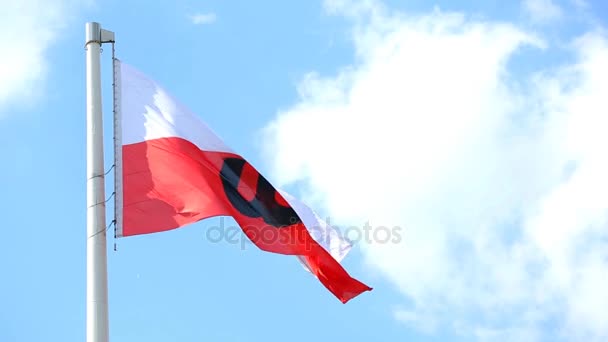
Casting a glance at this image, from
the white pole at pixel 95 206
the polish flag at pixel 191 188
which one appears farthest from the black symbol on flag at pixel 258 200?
the white pole at pixel 95 206

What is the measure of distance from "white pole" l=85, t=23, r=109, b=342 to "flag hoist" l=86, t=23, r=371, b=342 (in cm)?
1

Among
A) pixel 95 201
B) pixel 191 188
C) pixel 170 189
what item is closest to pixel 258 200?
pixel 191 188

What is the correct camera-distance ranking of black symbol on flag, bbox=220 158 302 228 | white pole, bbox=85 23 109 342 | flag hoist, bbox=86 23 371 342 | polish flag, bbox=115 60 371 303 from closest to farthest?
white pole, bbox=85 23 109 342, flag hoist, bbox=86 23 371 342, polish flag, bbox=115 60 371 303, black symbol on flag, bbox=220 158 302 228

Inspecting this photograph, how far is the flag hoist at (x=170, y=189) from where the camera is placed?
14.1 metres

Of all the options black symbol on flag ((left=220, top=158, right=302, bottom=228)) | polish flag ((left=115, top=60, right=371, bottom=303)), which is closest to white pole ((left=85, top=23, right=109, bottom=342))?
polish flag ((left=115, top=60, right=371, bottom=303))

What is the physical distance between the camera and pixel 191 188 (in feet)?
49.5

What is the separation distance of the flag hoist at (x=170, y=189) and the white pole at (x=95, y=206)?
14 millimetres

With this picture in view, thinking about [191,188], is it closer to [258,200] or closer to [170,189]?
[170,189]

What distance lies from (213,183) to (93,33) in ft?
9.76

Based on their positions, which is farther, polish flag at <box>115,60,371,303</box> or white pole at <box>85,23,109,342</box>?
polish flag at <box>115,60,371,303</box>

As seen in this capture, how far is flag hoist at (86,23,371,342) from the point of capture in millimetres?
14125

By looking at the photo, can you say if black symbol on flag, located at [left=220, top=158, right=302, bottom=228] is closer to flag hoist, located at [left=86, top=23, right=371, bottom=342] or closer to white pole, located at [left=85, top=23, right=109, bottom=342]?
flag hoist, located at [left=86, top=23, right=371, bottom=342]

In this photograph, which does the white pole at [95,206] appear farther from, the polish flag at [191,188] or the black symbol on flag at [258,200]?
the black symbol on flag at [258,200]

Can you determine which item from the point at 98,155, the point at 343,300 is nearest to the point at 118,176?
the point at 98,155
